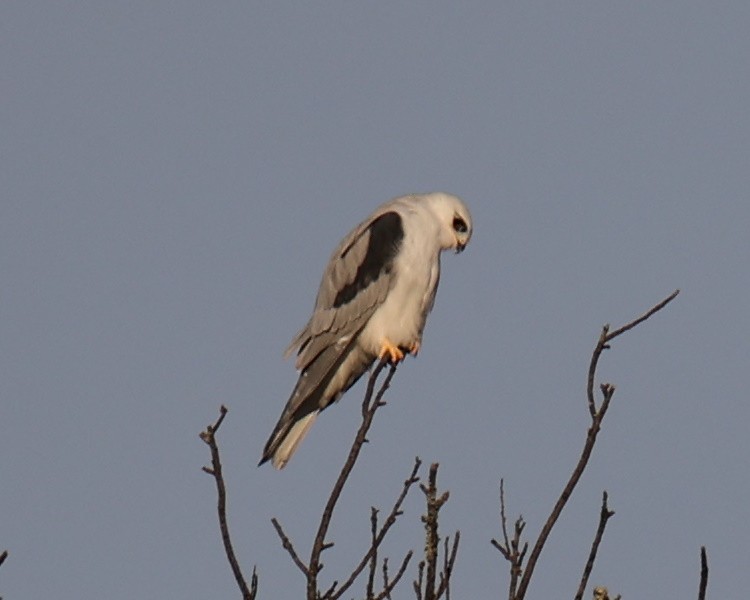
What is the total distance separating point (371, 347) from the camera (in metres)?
6.87

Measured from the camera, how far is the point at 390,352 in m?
6.72

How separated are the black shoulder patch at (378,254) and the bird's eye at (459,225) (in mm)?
360

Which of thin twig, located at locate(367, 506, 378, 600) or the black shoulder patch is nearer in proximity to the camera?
thin twig, located at locate(367, 506, 378, 600)

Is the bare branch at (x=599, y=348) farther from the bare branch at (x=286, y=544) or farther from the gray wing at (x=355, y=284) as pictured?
the gray wing at (x=355, y=284)

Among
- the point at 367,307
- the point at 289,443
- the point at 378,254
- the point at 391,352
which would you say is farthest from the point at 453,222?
the point at 289,443

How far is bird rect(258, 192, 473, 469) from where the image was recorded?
22.2 ft

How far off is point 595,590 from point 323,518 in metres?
0.72

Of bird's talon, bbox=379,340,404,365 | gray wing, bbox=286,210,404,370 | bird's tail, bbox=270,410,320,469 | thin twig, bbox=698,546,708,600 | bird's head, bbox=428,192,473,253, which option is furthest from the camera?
bird's head, bbox=428,192,473,253

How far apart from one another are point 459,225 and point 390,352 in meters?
0.83

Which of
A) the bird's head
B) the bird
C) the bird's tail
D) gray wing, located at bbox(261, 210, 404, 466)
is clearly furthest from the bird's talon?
the bird's head

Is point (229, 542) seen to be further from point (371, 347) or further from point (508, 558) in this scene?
point (371, 347)

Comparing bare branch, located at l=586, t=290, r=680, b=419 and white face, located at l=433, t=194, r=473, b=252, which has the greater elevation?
white face, located at l=433, t=194, r=473, b=252

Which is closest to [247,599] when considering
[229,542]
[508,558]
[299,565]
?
[229,542]

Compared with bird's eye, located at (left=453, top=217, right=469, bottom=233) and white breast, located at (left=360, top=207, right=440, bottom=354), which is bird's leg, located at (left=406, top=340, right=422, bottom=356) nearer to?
white breast, located at (left=360, top=207, right=440, bottom=354)
